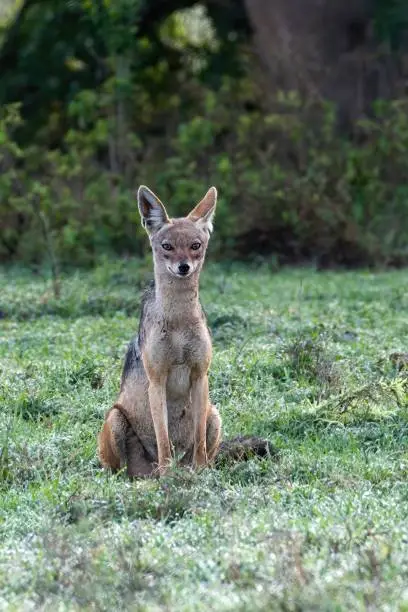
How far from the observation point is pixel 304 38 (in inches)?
764

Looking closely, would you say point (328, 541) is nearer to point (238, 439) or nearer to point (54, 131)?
point (238, 439)

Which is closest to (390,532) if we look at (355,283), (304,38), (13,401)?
(13,401)

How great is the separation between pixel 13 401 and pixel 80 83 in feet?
38.6

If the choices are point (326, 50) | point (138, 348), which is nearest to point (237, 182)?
point (326, 50)

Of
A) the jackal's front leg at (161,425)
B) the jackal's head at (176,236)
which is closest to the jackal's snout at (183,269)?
the jackal's head at (176,236)

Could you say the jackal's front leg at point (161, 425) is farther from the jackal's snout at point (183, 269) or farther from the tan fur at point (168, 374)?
the jackal's snout at point (183, 269)

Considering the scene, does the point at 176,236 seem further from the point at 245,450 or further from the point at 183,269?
the point at 245,450

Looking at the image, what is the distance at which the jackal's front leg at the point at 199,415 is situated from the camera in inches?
281

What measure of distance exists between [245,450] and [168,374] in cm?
65

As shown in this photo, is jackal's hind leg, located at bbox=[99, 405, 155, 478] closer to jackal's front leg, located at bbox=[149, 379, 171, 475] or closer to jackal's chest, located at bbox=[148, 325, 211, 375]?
jackal's front leg, located at bbox=[149, 379, 171, 475]

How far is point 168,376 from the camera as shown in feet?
23.5

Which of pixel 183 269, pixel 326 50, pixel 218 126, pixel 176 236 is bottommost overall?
pixel 183 269

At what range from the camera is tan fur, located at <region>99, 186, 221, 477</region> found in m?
7.11

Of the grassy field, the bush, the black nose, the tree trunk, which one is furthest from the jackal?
the tree trunk
